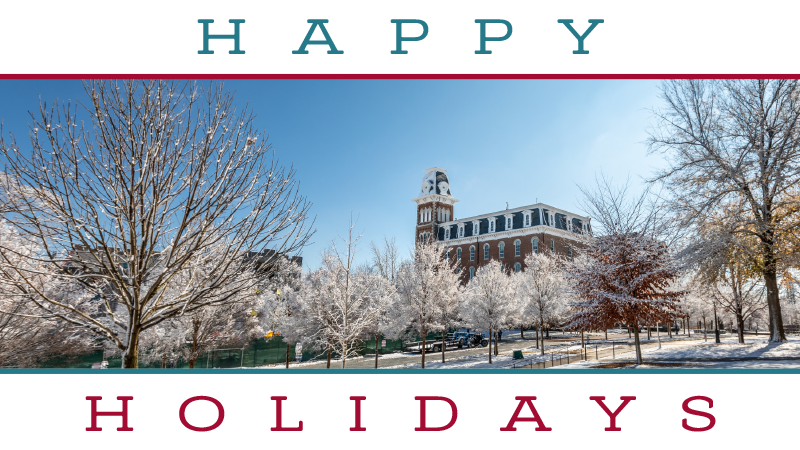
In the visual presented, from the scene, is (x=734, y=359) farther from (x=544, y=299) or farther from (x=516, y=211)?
(x=516, y=211)

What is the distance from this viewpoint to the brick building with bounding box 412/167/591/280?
55781mm

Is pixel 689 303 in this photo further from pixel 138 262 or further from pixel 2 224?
pixel 2 224

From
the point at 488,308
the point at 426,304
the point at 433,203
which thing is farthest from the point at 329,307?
the point at 433,203

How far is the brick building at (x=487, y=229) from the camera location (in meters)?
Result: 55.8

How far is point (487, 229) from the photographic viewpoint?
Result: 61.8m

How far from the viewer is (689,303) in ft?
104

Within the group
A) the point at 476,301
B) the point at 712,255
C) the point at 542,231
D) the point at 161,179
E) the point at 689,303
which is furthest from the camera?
the point at 542,231

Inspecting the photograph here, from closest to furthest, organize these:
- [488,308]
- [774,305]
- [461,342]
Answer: [774,305] < [488,308] < [461,342]

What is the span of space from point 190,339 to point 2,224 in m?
8.86

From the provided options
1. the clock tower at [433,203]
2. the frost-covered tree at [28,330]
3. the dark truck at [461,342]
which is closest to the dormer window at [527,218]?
the clock tower at [433,203]

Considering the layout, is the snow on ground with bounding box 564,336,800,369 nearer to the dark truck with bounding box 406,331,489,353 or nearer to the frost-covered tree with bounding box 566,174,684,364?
the frost-covered tree with bounding box 566,174,684,364

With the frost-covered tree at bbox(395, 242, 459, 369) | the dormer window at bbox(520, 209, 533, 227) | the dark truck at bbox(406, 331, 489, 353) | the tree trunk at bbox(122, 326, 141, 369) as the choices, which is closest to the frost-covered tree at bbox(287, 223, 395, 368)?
the frost-covered tree at bbox(395, 242, 459, 369)

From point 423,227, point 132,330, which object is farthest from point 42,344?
point 423,227
